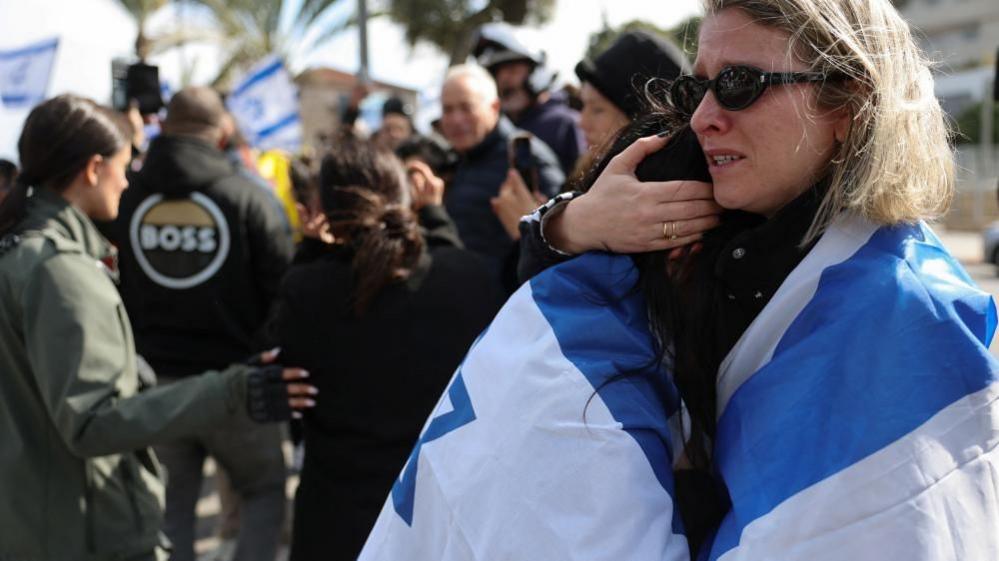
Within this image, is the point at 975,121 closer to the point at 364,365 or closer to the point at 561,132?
the point at 561,132

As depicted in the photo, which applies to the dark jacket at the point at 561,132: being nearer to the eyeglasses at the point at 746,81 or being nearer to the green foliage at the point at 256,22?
A: the eyeglasses at the point at 746,81

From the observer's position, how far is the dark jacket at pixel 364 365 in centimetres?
235

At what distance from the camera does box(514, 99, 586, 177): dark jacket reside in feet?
14.4

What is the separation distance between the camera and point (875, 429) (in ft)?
3.47

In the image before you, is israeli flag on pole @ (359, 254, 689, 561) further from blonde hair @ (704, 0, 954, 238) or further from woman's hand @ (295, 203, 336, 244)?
woman's hand @ (295, 203, 336, 244)

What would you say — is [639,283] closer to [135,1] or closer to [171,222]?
[171,222]

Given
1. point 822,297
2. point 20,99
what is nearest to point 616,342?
point 822,297

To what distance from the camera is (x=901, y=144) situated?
46.9 inches

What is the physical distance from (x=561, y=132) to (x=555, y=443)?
336cm

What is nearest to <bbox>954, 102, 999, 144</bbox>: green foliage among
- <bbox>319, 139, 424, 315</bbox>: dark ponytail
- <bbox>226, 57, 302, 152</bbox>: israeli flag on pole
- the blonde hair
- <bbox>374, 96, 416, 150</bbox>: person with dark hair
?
<bbox>226, 57, 302, 152</bbox>: israeli flag on pole

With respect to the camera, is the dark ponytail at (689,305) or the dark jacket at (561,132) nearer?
the dark ponytail at (689,305)

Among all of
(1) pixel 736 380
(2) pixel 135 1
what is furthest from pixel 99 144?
(2) pixel 135 1

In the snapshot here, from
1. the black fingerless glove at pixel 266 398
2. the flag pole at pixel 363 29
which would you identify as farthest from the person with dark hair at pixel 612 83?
the flag pole at pixel 363 29

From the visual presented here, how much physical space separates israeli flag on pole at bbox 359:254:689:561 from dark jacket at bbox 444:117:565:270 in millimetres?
2328
